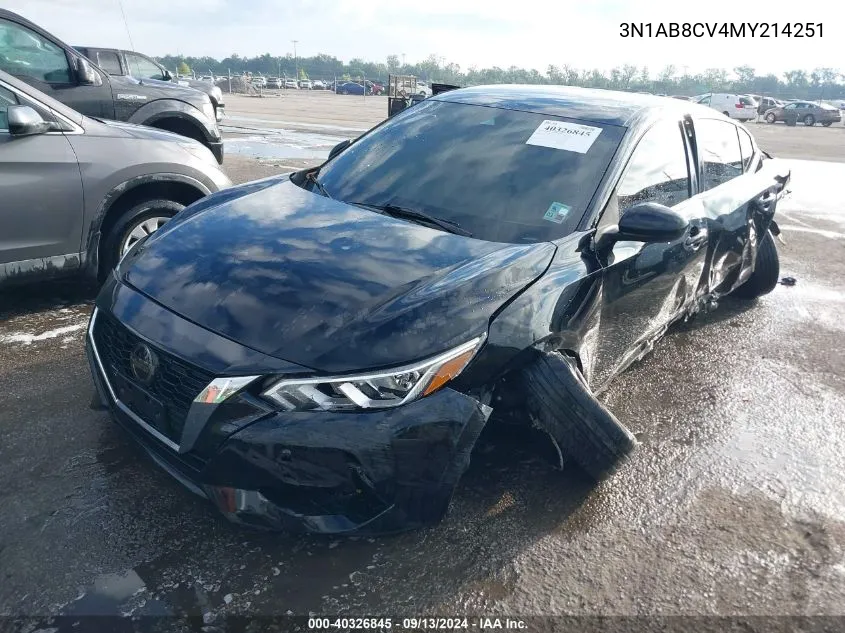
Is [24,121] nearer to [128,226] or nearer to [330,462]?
[128,226]

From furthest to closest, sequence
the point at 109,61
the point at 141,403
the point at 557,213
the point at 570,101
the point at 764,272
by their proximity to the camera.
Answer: the point at 109,61, the point at 764,272, the point at 570,101, the point at 557,213, the point at 141,403

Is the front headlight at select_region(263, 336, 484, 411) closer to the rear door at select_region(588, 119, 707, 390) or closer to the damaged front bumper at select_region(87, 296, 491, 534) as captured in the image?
the damaged front bumper at select_region(87, 296, 491, 534)

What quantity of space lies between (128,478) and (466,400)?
4.80ft

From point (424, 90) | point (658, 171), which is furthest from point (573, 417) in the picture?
point (424, 90)

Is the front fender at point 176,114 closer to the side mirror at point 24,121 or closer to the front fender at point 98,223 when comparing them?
the front fender at point 98,223

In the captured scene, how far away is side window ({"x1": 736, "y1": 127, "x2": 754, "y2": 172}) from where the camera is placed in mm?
4768

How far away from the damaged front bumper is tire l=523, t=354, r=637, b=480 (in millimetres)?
340

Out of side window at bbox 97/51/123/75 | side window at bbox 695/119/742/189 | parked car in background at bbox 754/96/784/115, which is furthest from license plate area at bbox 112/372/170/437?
parked car in background at bbox 754/96/784/115

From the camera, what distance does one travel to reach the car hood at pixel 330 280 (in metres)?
2.10

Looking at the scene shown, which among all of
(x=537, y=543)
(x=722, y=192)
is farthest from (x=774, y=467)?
(x=722, y=192)

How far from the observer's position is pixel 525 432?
247 cm

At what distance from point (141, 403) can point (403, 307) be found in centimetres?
96

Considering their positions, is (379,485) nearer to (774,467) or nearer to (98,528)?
(98,528)

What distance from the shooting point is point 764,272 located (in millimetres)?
5324
